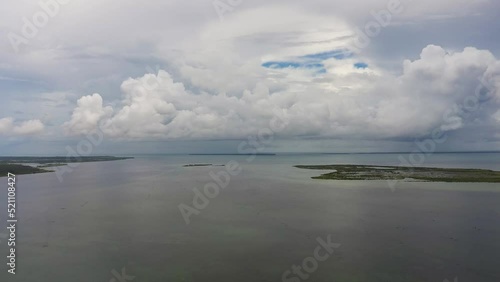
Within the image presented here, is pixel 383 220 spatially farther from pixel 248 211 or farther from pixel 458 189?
pixel 458 189

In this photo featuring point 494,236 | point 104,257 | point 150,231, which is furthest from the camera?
point 150,231

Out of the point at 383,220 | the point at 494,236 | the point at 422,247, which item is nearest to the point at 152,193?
the point at 383,220

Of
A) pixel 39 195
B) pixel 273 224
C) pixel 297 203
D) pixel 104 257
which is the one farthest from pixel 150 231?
pixel 39 195

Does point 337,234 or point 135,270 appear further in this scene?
point 337,234

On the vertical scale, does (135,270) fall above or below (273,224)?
below

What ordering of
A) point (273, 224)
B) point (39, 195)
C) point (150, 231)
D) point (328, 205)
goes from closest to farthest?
point (150, 231), point (273, 224), point (328, 205), point (39, 195)

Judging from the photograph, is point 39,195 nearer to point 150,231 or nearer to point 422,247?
point 150,231

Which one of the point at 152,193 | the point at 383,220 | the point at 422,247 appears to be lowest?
the point at 422,247
